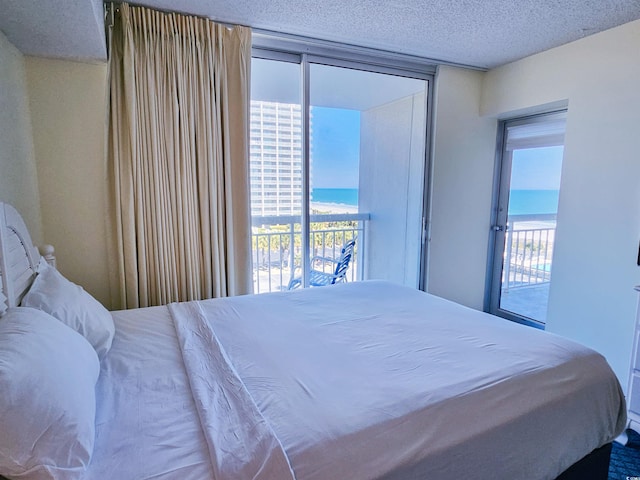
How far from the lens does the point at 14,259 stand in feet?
4.73

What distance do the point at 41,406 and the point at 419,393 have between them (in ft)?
3.32

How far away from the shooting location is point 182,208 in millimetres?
2365

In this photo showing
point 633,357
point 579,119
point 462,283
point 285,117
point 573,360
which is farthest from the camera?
point 462,283

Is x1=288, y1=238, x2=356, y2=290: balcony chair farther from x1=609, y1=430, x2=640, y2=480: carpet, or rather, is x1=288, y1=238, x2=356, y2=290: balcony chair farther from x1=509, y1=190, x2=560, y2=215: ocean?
x1=609, y1=430, x2=640, y2=480: carpet

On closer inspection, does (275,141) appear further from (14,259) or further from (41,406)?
(41,406)

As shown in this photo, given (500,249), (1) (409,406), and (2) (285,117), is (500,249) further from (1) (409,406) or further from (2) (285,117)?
(1) (409,406)

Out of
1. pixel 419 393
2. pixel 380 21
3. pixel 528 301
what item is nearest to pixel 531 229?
pixel 528 301

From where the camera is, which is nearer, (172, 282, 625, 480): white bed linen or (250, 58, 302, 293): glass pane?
(172, 282, 625, 480): white bed linen

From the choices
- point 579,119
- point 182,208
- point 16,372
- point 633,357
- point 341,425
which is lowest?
point 633,357

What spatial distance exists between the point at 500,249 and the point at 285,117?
2.43 m

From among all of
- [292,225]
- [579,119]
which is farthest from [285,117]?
[579,119]

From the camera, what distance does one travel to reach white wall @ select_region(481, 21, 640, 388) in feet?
7.60

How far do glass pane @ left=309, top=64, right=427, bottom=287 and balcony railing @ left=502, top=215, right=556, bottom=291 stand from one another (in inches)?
36.7

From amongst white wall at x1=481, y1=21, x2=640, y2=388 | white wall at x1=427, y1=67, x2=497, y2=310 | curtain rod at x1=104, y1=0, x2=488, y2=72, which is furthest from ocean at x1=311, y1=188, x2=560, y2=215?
curtain rod at x1=104, y1=0, x2=488, y2=72
